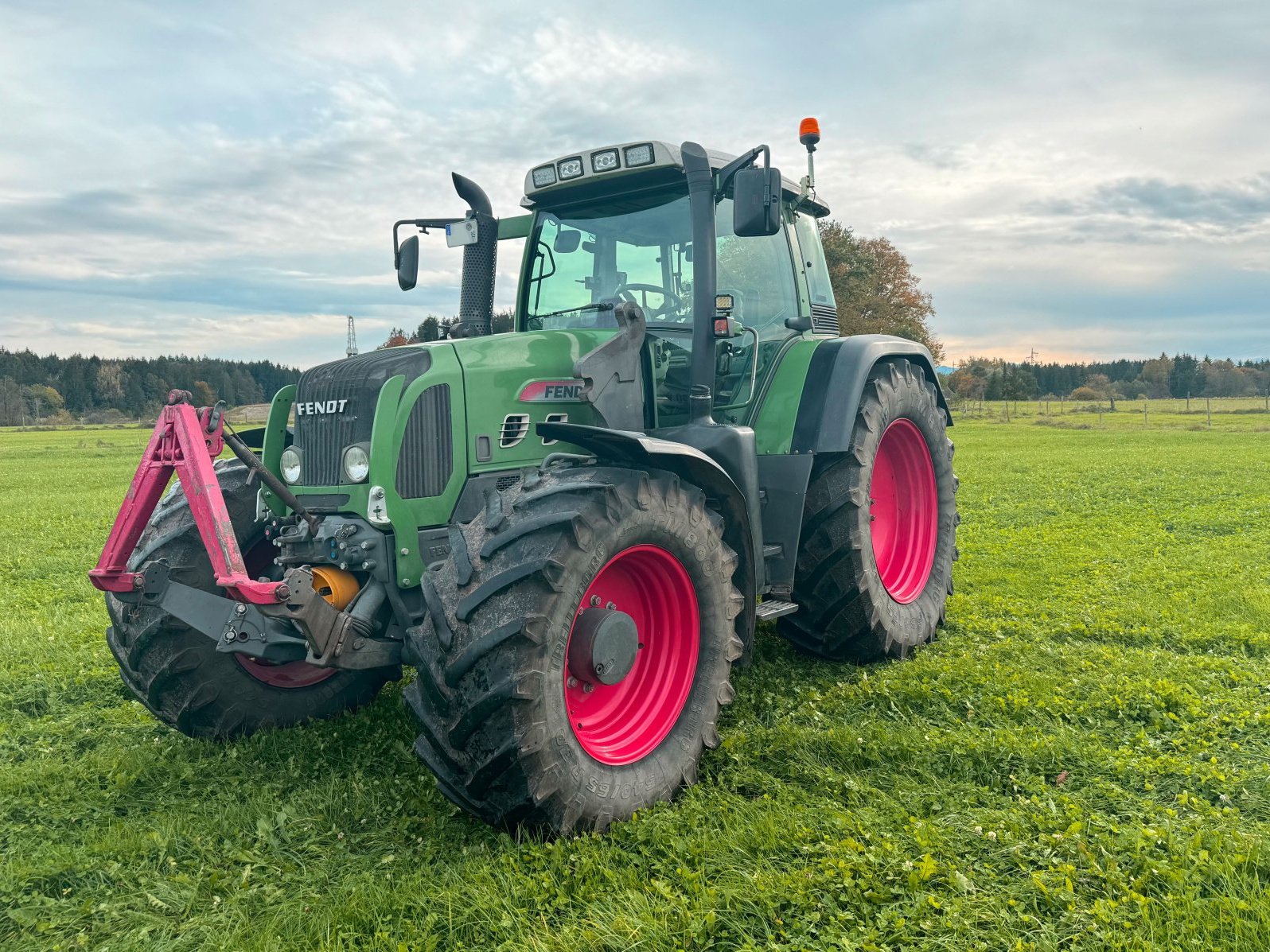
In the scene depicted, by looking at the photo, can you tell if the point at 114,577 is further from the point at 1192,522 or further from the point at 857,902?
the point at 1192,522

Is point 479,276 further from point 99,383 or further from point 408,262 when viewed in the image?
point 99,383

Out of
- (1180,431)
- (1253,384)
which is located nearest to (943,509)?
(1180,431)

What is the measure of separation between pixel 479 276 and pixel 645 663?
2655mm

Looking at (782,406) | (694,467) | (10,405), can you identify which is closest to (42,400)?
(10,405)

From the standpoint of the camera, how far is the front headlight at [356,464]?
401 cm

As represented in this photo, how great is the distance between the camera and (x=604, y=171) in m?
4.91

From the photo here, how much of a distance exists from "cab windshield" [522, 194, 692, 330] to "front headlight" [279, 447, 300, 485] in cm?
167

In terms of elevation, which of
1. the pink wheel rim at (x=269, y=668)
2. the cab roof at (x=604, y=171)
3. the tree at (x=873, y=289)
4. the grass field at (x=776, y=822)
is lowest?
the grass field at (x=776, y=822)

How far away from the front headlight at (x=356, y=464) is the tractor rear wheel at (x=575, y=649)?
0.55 m

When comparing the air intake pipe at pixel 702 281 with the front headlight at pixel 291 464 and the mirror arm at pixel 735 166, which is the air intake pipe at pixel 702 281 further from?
the front headlight at pixel 291 464

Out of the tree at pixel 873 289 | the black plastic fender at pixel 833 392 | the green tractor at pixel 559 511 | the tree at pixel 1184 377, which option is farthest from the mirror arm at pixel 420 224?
the tree at pixel 1184 377

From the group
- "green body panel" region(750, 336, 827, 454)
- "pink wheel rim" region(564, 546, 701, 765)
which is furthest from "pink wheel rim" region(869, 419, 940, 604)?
"pink wheel rim" region(564, 546, 701, 765)

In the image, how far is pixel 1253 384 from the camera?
6334cm

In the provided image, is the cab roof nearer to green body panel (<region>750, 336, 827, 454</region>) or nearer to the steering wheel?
the steering wheel
